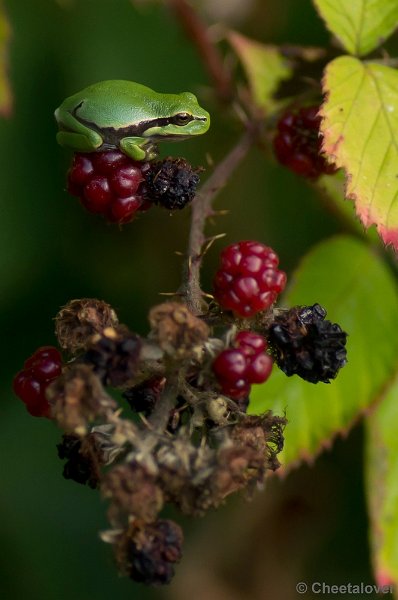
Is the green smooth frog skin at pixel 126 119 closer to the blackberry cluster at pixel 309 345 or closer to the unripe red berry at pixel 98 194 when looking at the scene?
the unripe red berry at pixel 98 194

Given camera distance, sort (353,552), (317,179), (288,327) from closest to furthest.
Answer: (288,327) → (317,179) → (353,552)

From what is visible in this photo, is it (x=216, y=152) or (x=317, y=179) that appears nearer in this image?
(x=317, y=179)

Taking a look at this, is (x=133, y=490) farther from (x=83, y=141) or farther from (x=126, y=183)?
(x=83, y=141)

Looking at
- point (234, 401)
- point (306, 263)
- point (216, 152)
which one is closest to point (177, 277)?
point (216, 152)

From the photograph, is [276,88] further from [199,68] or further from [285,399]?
[285,399]

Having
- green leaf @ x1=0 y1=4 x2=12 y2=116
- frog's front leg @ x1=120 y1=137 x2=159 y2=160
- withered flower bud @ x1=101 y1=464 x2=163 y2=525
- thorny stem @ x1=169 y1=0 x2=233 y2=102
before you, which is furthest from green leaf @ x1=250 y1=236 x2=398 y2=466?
green leaf @ x1=0 y1=4 x2=12 y2=116

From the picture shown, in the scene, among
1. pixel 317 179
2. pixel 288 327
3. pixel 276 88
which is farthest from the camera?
pixel 276 88

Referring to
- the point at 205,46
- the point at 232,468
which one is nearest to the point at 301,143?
the point at 205,46
